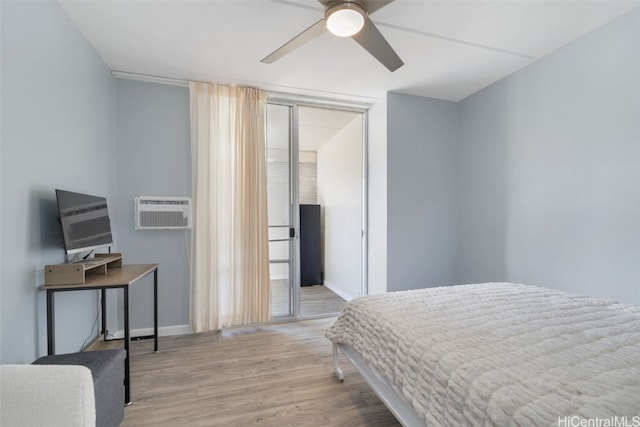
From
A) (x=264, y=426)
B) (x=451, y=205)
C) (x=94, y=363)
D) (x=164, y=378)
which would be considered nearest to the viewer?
(x=94, y=363)

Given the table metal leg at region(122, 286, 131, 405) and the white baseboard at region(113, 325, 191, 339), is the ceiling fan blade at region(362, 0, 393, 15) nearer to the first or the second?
the table metal leg at region(122, 286, 131, 405)

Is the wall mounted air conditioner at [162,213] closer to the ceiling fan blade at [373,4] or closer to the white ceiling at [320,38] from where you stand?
the white ceiling at [320,38]

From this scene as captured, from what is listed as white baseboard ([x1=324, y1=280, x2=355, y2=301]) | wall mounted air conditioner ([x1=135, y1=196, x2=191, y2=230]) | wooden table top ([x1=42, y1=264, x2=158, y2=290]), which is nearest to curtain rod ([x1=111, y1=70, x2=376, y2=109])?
wall mounted air conditioner ([x1=135, y1=196, x2=191, y2=230])

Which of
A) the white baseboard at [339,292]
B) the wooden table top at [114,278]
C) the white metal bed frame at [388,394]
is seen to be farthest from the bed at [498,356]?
the white baseboard at [339,292]

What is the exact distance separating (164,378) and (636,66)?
4.10m

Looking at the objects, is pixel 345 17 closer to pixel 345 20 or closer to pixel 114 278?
pixel 345 20

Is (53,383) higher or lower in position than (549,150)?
lower

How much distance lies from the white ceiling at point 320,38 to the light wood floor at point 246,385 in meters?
2.66

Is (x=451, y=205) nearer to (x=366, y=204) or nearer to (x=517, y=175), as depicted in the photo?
(x=517, y=175)

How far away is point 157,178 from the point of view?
2.80 meters

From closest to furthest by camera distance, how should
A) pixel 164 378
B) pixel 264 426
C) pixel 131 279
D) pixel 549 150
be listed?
pixel 264 426, pixel 131 279, pixel 164 378, pixel 549 150

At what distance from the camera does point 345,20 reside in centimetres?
154

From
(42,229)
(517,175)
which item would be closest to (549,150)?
(517,175)

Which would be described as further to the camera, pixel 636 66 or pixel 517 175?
pixel 517 175
